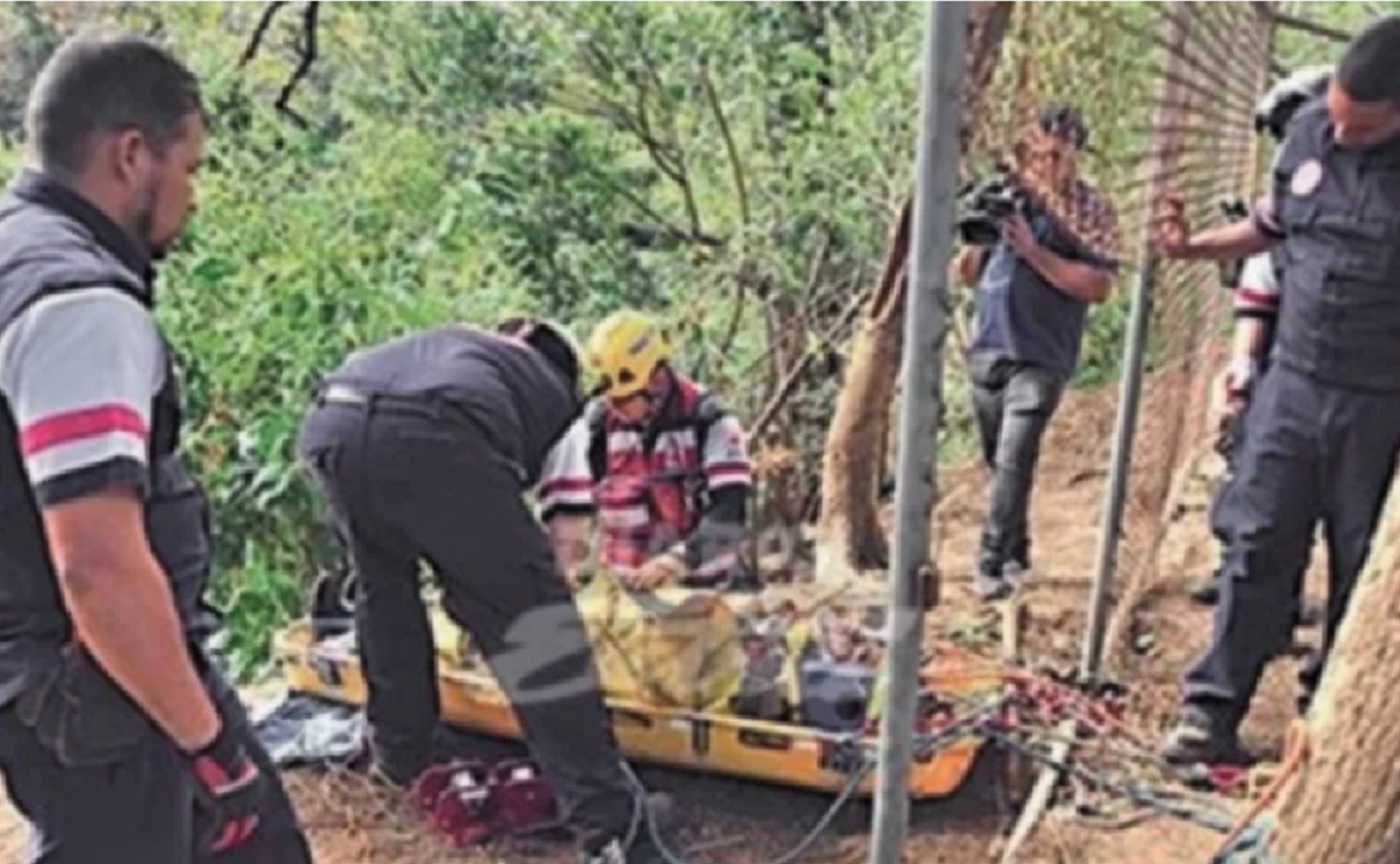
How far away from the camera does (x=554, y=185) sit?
9797mm

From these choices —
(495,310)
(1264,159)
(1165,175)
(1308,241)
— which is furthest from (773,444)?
(1308,241)

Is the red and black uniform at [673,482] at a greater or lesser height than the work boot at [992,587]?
greater

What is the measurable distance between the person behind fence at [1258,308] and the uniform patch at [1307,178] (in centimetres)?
30

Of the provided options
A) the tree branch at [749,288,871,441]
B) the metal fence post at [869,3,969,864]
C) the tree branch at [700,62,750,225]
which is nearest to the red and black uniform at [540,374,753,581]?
the metal fence post at [869,3,969,864]

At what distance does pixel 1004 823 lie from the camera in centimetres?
456

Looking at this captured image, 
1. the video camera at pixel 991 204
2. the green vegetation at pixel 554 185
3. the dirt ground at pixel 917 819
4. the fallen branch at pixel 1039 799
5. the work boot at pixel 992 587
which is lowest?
the work boot at pixel 992 587

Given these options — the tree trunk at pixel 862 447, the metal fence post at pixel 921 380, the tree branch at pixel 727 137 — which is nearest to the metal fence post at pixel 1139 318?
the tree trunk at pixel 862 447

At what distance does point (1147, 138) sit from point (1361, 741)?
261 cm

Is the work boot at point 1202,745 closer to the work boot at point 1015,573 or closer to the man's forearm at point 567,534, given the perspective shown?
the man's forearm at point 567,534

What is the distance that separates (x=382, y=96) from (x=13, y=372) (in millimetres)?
8590

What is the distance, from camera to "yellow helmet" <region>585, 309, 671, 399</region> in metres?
5.09

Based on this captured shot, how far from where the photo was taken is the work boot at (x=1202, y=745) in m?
4.69

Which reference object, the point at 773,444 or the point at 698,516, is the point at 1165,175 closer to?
the point at 698,516

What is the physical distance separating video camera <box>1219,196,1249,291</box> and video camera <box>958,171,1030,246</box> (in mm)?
590
